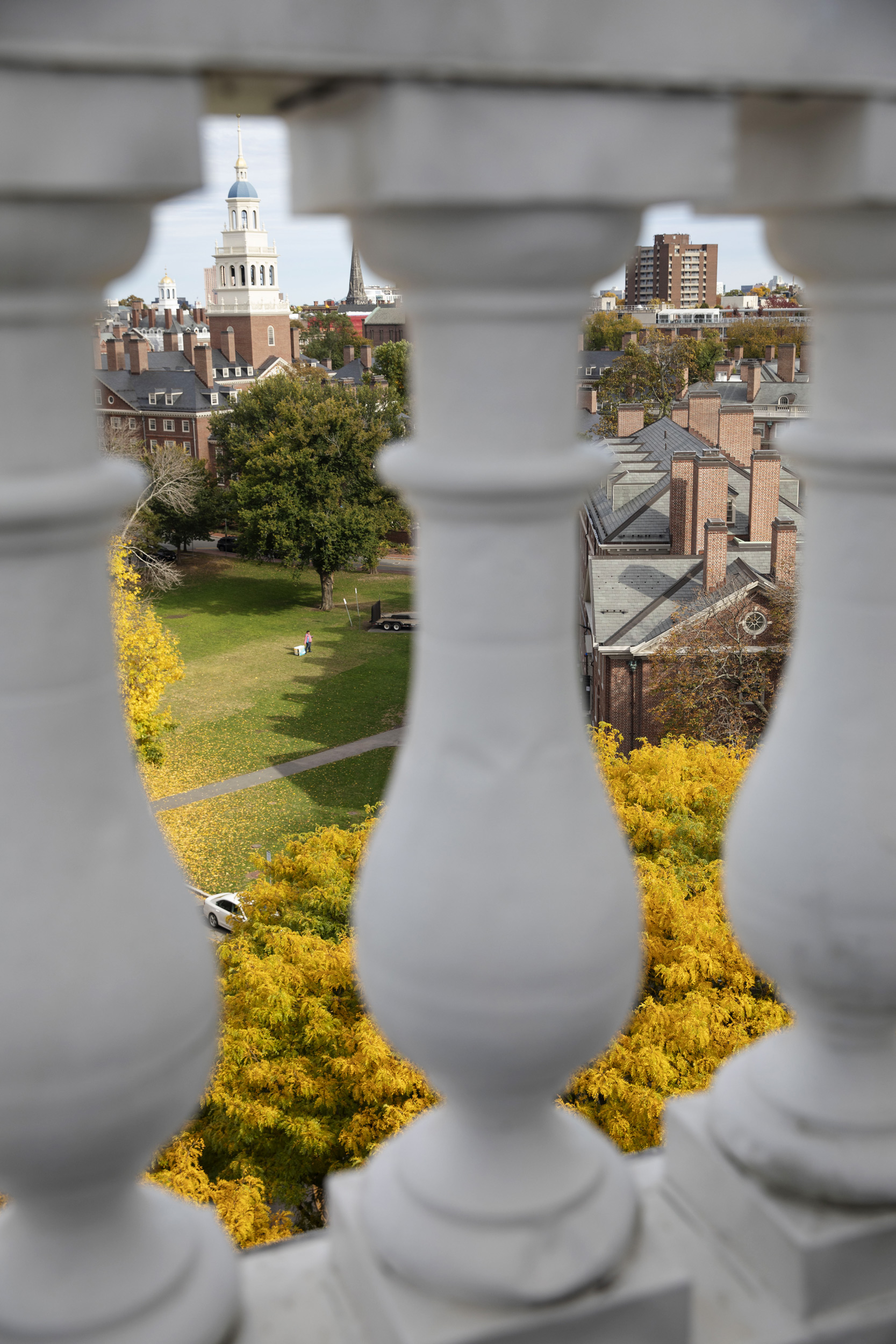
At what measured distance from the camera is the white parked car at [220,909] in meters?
25.1

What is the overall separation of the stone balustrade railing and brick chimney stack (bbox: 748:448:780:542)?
1662 inches

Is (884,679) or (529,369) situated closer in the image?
(529,369)

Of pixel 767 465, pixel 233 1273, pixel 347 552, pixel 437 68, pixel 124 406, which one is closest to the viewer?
pixel 437 68

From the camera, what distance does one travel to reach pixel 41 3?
1461 millimetres

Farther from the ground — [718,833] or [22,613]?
[22,613]

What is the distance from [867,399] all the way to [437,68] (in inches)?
38.0

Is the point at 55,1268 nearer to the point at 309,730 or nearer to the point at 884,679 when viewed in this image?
the point at 884,679

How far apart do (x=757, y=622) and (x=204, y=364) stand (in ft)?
201

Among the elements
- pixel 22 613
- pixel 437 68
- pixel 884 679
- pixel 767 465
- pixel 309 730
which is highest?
pixel 437 68

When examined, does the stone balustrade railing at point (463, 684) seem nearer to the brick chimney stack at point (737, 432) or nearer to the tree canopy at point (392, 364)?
the brick chimney stack at point (737, 432)

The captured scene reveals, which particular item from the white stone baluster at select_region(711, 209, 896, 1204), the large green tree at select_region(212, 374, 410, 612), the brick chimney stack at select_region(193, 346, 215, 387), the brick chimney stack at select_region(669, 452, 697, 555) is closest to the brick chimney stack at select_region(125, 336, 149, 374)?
the brick chimney stack at select_region(193, 346, 215, 387)

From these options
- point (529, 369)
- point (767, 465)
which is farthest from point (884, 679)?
point (767, 465)

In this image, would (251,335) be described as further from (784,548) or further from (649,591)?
(784,548)

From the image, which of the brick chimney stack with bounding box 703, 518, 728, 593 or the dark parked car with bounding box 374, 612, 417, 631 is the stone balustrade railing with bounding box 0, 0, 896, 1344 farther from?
the dark parked car with bounding box 374, 612, 417, 631
